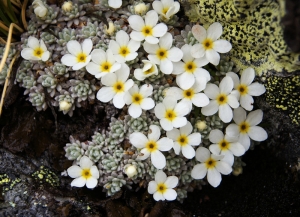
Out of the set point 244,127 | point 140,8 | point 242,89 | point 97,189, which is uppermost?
point 140,8

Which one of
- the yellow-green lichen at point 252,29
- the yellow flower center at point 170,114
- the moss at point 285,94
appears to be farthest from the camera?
the yellow flower center at point 170,114

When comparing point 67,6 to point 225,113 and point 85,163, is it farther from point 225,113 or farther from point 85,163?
point 225,113

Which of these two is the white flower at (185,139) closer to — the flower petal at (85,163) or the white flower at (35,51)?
the flower petal at (85,163)

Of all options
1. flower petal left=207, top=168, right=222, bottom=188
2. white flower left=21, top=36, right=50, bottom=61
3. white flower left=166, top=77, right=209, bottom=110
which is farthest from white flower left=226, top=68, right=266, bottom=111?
white flower left=21, top=36, right=50, bottom=61

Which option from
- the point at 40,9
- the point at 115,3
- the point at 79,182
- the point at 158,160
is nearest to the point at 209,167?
the point at 158,160

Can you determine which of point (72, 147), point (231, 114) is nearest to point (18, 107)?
point (72, 147)

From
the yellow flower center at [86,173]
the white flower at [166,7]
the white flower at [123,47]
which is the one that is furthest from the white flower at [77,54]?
the yellow flower center at [86,173]
